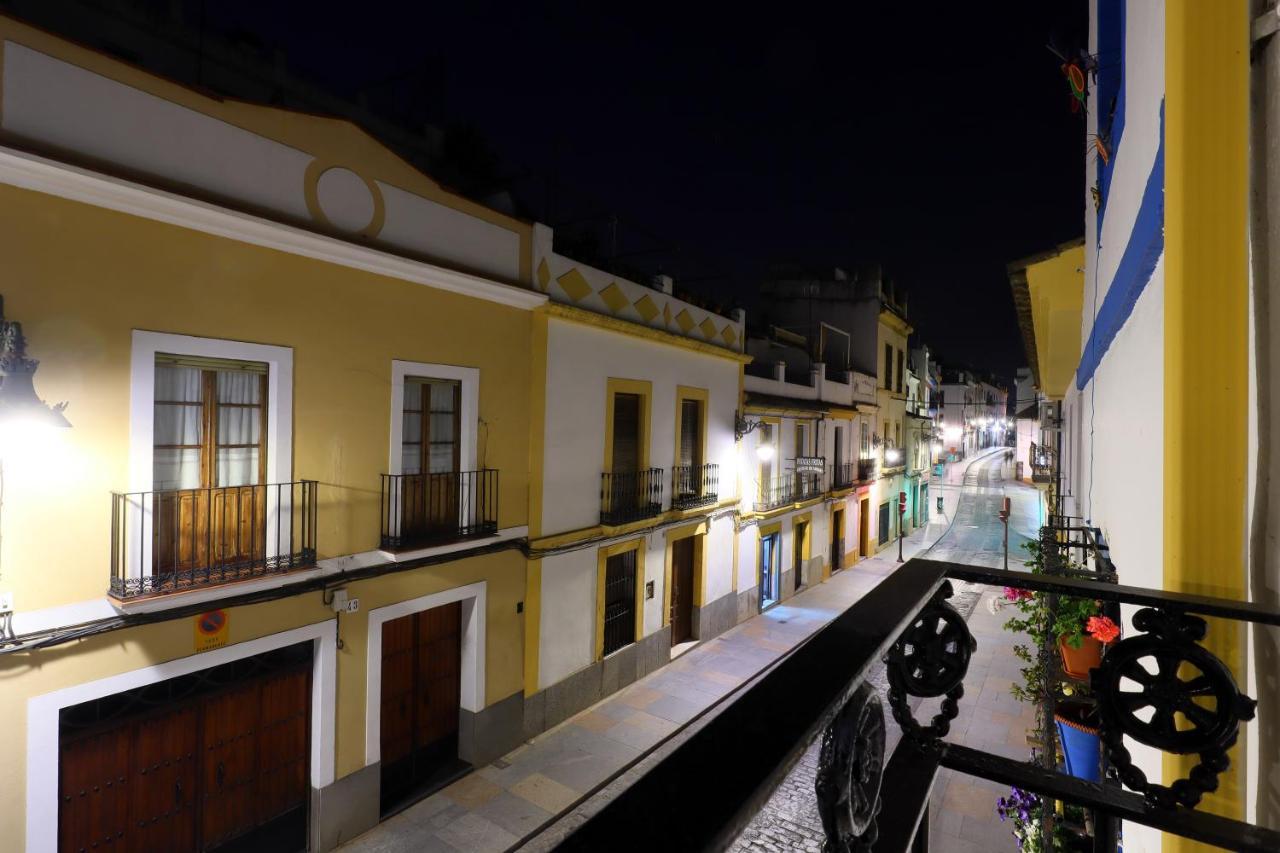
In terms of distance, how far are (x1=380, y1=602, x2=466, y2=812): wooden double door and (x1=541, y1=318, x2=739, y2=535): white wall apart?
223cm

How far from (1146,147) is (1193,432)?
1956 millimetres

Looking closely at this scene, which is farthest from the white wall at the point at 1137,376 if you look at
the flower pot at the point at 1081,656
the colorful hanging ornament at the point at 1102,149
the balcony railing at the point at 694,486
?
the balcony railing at the point at 694,486

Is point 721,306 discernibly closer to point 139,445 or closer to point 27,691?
point 139,445

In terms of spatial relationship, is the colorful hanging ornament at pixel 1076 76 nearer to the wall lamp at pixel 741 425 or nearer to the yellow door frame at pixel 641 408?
the yellow door frame at pixel 641 408

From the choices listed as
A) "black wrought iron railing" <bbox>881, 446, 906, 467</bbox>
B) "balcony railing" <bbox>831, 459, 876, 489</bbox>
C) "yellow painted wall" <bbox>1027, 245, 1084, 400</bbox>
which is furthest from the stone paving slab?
"black wrought iron railing" <bbox>881, 446, 906, 467</bbox>

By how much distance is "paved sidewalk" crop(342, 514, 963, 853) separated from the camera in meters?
7.52

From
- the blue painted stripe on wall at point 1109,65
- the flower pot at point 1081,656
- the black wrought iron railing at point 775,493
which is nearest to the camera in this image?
the flower pot at point 1081,656

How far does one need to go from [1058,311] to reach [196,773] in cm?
1423

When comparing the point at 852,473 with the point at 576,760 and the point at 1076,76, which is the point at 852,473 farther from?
the point at 1076,76

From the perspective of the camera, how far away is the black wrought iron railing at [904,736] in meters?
0.68

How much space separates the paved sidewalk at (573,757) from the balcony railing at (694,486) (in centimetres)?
336

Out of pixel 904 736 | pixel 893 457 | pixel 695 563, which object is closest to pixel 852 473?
pixel 893 457

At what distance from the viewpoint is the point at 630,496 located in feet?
38.8

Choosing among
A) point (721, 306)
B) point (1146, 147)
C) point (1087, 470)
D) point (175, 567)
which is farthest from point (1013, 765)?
point (721, 306)
